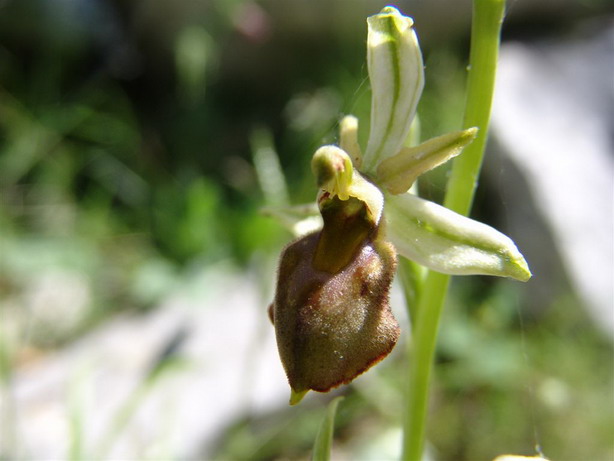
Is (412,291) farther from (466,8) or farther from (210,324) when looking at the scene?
(466,8)

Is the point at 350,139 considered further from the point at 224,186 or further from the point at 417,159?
the point at 224,186

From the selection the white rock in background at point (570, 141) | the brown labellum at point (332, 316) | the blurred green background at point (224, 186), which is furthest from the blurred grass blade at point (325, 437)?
the white rock in background at point (570, 141)

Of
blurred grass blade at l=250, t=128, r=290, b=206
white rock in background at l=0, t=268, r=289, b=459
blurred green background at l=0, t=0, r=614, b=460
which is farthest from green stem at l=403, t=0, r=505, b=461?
blurred grass blade at l=250, t=128, r=290, b=206

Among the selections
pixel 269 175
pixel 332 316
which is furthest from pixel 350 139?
pixel 269 175

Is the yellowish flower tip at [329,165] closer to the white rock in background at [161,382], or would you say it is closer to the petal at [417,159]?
the petal at [417,159]

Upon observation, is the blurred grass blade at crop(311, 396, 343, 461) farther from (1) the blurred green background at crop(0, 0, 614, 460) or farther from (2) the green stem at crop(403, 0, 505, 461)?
(1) the blurred green background at crop(0, 0, 614, 460)

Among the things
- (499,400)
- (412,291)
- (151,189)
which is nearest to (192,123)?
(151,189)
